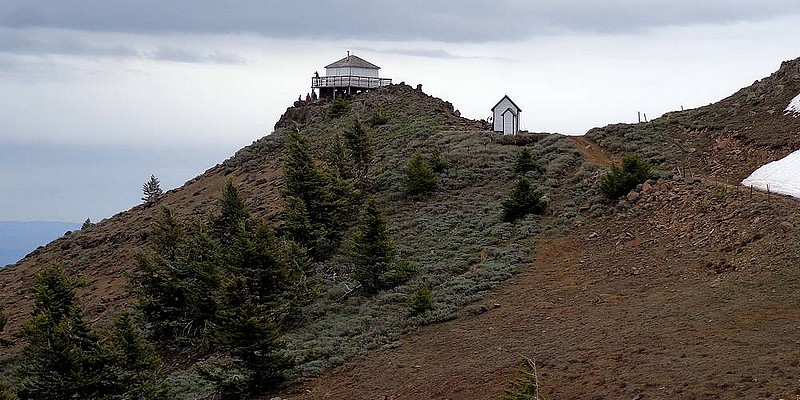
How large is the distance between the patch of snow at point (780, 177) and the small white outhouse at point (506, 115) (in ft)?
50.1

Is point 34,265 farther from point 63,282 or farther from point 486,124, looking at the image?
point 486,124

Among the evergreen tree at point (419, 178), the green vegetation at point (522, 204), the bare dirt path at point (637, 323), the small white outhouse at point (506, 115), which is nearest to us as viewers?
the bare dirt path at point (637, 323)

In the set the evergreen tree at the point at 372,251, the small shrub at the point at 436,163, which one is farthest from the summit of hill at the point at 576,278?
the evergreen tree at the point at 372,251

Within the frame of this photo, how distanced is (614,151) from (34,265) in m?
32.9

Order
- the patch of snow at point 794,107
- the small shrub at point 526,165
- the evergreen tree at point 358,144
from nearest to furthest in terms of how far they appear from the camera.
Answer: the patch of snow at point 794,107 < the small shrub at point 526,165 < the evergreen tree at point 358,144

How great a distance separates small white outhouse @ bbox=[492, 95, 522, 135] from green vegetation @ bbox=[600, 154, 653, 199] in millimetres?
14077

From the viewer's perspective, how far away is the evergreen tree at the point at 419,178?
32.1 meters

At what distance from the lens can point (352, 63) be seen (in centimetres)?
5803

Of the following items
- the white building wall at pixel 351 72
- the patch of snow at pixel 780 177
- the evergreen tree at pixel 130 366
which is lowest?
the evergreen tree at pixel 130 366

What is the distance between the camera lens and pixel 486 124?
49062 mm

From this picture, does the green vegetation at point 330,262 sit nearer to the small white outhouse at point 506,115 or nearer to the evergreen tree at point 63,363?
the evergreen tree at point 63,363

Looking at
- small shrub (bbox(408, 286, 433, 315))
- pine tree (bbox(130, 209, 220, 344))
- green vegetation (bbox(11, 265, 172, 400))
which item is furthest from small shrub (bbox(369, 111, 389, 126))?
green vegetation (bbox(11, 265, 172, 400))

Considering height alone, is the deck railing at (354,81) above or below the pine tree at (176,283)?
above

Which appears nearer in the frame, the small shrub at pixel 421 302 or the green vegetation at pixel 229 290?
the green vegetation at pixel 229 290
